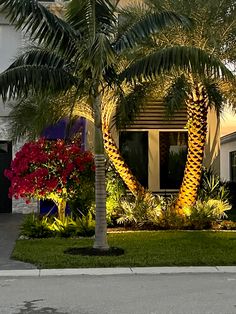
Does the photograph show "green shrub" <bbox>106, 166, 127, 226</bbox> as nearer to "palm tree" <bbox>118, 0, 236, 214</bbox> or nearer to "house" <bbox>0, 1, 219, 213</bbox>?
"palm tree" <bbox>118, 0, 236, 214</bbox>

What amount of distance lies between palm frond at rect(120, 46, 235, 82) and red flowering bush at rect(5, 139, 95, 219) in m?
3.72

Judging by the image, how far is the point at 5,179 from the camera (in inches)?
755

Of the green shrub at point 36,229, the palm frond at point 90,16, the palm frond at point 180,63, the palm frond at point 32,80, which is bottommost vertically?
the green shrub at point 36,229

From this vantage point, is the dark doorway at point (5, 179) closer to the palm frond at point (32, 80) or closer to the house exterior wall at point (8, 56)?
the house exterior wall at point (8, 56)

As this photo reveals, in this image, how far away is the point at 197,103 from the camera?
15.2 metres

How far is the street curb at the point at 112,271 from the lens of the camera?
368 inches

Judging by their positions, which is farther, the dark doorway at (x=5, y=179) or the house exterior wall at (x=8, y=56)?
the dark doorway at (x=5, y=179)

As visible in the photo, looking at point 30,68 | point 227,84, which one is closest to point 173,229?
point 227,84

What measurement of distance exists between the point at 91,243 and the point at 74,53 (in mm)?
4672

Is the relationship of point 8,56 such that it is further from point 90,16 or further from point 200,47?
point 90,16

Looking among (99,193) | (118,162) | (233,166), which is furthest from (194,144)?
(233,166)

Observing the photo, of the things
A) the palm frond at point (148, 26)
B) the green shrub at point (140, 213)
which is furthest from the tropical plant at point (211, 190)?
the palm frond at point (148, 26)

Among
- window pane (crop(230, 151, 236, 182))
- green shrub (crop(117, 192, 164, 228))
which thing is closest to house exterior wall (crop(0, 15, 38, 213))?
green shrub (crop(117, 192, 164, 228))

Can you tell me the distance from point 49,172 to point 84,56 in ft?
13.3
